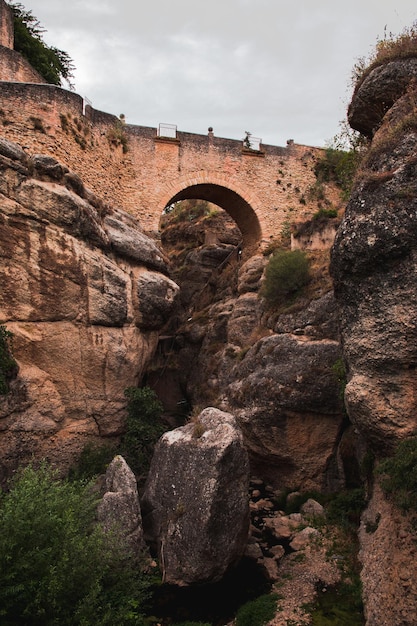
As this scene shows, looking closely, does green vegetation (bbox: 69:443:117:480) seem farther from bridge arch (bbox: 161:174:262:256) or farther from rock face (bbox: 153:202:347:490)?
bridge arch (bbox: 161:174:262:256)

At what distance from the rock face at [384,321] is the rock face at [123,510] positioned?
173 inches

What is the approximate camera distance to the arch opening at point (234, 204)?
1927 cm

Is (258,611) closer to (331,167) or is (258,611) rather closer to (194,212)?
(331,167)

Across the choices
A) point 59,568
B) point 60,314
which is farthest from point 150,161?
point 59,568

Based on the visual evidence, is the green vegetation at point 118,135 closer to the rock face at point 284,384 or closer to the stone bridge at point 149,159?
the stone bridge at point 149,159

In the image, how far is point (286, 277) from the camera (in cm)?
1482

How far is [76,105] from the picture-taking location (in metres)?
16.4

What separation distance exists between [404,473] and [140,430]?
8133mm

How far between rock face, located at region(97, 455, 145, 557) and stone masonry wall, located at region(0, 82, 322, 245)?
407 inches

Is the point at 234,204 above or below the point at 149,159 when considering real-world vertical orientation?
below

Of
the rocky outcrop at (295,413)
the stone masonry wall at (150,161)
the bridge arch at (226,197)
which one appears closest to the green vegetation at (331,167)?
the stone masonry wall at (150,161)

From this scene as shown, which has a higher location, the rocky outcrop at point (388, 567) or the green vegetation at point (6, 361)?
the green vegetation at point (6, 361)

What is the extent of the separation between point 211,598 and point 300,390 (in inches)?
211

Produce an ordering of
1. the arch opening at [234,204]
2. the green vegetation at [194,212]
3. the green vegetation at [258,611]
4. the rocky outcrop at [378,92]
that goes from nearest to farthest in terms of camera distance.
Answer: the green vegetation at [258,611], the rocky outcrop at [378,92], the arch opening at [234,204], the green vegetation at [194,212]
